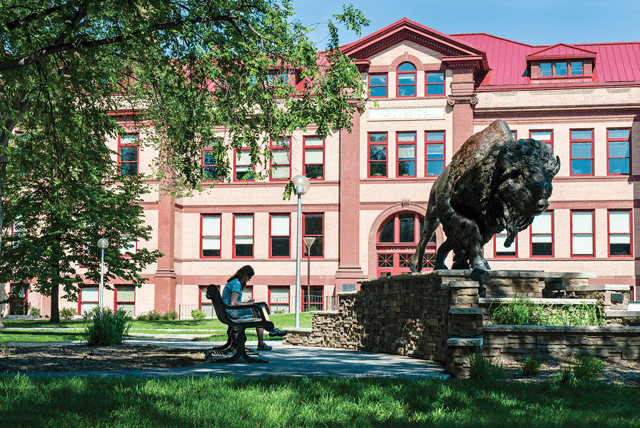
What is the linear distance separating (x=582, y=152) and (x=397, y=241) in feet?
34.0

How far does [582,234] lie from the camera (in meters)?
32.0

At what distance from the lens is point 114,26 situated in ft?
36.7

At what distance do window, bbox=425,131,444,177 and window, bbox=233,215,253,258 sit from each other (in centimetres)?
979

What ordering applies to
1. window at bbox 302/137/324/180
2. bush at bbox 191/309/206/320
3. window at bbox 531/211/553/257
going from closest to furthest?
bush at bbox 191/309/206/320, window at bbox 531/211/553/257, window at bbox 302/137/324/180

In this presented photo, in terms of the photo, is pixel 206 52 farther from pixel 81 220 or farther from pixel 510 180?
pixel 81 220

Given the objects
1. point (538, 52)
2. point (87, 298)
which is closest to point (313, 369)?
point (87, 298)

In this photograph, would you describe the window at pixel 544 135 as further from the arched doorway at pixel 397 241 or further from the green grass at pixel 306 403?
the green grass at pixel 306 403

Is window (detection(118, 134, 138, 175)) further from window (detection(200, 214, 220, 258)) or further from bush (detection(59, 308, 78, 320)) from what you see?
bush (detection(59, 308, 78, 320))

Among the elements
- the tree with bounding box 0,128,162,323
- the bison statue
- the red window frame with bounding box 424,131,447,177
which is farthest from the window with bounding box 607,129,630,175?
the bison statue

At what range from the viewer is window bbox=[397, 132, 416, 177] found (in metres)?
32.8

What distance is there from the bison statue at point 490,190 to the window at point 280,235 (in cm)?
2282

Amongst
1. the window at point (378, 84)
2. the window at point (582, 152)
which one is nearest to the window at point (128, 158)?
the window at point (378, 84)

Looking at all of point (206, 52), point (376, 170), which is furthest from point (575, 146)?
point (206, 52)

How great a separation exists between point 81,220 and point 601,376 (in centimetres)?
2386
